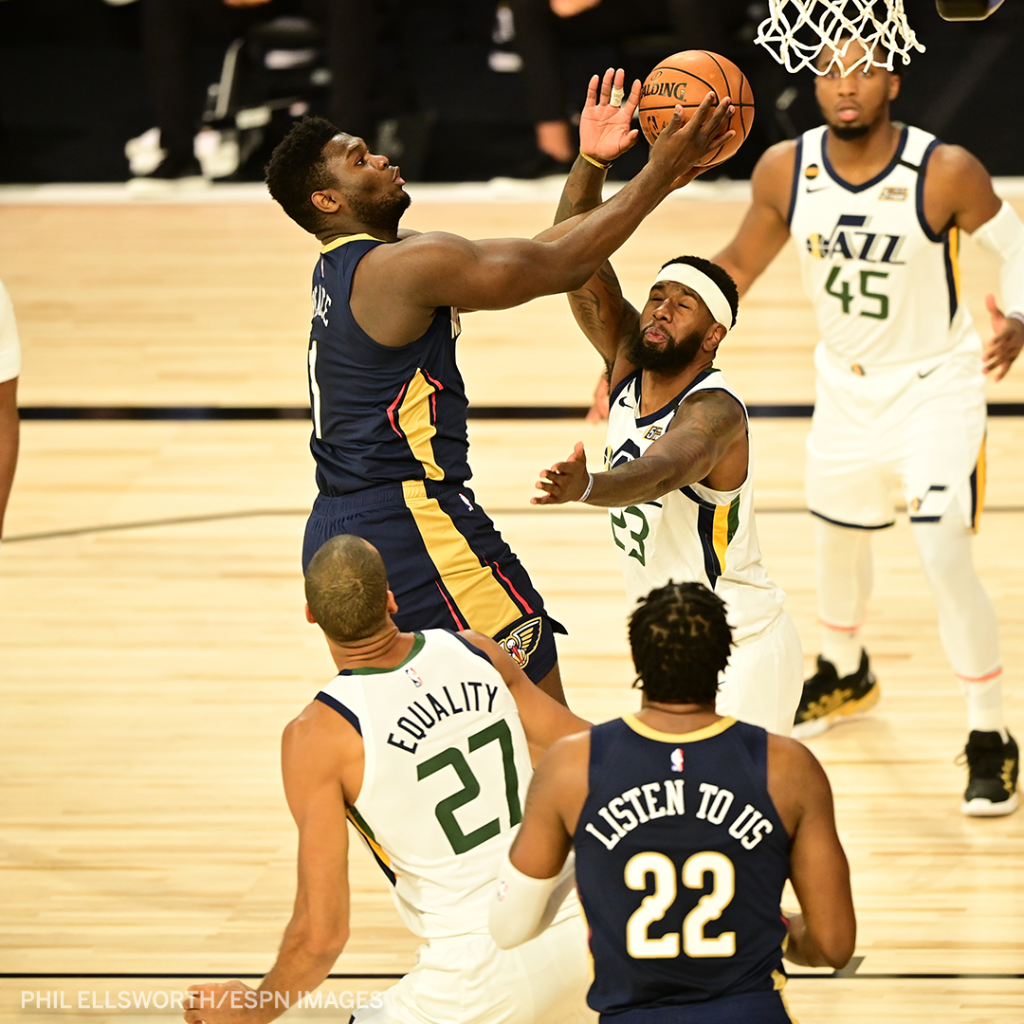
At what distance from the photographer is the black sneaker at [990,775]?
4.81m

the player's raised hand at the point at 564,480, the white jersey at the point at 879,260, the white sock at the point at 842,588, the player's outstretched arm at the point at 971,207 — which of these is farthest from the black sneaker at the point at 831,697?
the player's raised hand at the point at 564,480

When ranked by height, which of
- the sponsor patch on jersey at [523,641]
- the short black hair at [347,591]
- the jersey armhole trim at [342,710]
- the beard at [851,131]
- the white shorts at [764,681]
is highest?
the beard at [851,131]

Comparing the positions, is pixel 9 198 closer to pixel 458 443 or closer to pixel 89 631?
pixel 89 631

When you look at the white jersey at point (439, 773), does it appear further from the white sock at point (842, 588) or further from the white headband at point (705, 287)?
the white sock at point (842, 588)

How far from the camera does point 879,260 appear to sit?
4.99 m

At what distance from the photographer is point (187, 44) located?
12.3 m

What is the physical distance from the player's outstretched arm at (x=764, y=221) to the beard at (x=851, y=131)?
0.70 ft

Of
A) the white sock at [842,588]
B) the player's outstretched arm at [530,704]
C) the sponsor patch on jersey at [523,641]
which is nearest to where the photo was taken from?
the player's outstretched arm at [530,704]

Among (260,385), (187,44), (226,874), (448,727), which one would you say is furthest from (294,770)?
(187,44)

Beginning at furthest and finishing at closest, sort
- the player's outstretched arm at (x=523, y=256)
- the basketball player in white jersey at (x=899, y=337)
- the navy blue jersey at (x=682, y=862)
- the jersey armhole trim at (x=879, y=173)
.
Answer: the jersey armhole trim at (x=879, y=173) < the basketball player in white jersey at (x=899, y=337) < the player's outstretched arm at (x=523, y=256) < the navy blue jersey at (x=682, y=862)

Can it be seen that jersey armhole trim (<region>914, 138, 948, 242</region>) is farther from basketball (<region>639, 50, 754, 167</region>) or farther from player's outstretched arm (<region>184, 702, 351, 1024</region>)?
player's outstretched arm (<region>184, 702, 351, 1024</region>)

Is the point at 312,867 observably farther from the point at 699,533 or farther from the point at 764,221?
the point at 764,221

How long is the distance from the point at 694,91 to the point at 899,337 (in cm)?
141

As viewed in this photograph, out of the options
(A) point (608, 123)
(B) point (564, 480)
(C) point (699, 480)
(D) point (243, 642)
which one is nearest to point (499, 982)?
(B) point (564, 480)
